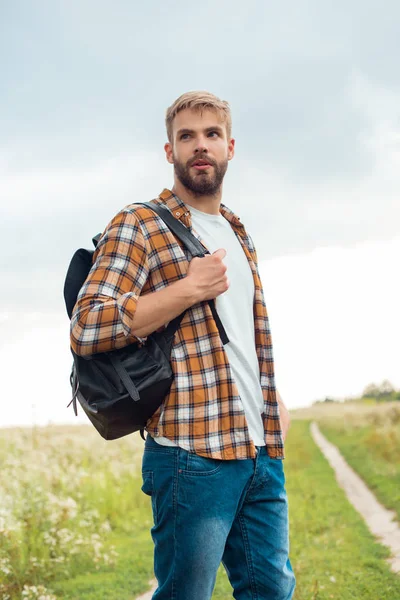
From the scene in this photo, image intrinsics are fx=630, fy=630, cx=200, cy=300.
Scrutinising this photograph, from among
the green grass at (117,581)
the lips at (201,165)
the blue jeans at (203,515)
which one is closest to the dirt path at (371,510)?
the green grass at (117,581)

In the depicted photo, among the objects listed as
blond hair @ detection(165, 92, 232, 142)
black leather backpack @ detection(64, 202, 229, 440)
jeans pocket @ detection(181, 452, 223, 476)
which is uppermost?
blond hair @ detection(165, 92, 232, 142)

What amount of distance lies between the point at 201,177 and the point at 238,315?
73 cm

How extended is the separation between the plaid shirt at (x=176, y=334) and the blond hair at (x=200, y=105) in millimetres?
633

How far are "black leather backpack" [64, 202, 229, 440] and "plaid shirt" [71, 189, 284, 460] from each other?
2.7 inches

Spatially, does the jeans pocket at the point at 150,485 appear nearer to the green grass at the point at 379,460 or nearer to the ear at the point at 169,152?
the ear at the point at 169,152

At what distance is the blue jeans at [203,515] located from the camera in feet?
8.89

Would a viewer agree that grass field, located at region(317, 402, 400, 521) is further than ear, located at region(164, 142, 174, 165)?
Yes

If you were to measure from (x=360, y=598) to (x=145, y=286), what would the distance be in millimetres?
4466

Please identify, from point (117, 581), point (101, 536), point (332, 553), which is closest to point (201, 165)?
point (117, 581)

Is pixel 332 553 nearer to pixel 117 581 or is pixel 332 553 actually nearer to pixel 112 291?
pixel 117 581

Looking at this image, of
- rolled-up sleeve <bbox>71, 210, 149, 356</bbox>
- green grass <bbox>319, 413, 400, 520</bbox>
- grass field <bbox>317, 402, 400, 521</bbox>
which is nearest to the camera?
rolled-up sleeve <bbox>71, 210, 149, 356</bbox>

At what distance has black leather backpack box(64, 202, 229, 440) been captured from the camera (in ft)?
8.77

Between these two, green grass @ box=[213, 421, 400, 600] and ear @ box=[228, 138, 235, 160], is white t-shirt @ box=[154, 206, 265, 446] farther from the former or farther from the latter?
green grass @ box=[213, 421, 400, 600]

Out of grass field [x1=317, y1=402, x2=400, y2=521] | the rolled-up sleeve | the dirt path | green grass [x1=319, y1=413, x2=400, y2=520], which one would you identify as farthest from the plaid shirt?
grass field [x1=317, y1=402, x2=400, y2=521]
